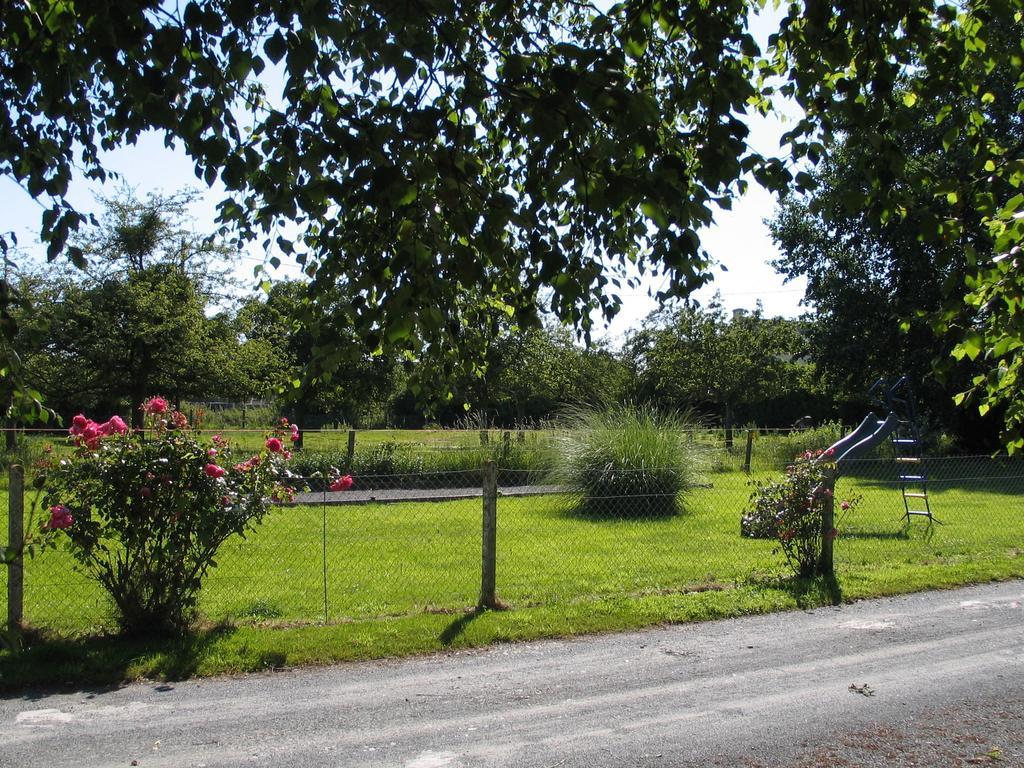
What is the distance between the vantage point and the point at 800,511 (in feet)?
28.3

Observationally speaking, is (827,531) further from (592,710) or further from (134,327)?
(134,327)

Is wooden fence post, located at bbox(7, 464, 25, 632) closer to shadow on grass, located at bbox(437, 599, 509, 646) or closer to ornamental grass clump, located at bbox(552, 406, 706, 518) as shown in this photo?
shadow on grass, located at bbox(437, 599, 509, 646)

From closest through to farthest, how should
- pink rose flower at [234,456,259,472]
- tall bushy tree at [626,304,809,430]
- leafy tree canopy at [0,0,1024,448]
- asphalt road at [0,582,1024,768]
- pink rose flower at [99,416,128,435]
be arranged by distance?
leafy tree canopy at [0,0,1024,448] → asphalt road at [0,582,1024,768] → pink rose flower at [99,416,128,435] → pink rose flower at [234,456,259,472] → tall bushy tree at [626,304,809,430]

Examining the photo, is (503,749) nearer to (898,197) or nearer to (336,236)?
(336,236)

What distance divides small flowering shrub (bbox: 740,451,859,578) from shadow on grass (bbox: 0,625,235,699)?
17.0ft

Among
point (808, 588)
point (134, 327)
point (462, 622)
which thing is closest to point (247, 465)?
point (462, 622)

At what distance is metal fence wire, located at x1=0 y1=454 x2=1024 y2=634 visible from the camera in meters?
7.81

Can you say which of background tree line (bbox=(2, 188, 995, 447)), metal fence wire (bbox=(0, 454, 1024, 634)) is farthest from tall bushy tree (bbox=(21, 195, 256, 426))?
metal fence wire (bbox=(0, 454, 1024, 634))

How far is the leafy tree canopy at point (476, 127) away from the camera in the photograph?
10.3 ft

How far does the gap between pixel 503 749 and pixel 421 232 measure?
2722 mm

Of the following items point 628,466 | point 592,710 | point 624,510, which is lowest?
point 592,710

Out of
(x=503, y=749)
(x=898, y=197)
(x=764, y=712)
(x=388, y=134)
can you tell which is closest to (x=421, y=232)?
(x=388, y=134)

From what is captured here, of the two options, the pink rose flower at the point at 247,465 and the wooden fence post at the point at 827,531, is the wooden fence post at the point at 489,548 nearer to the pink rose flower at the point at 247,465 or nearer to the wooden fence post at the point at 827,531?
the pink rose flower at the point at 247,465

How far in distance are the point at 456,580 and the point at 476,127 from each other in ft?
17.0
